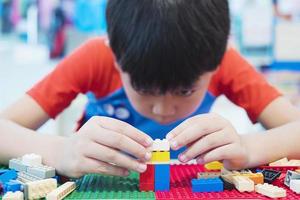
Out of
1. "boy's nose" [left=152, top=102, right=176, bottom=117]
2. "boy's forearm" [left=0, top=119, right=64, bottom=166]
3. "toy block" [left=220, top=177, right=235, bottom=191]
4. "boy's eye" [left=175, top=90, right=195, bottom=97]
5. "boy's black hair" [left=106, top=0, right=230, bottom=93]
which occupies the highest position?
"boy's black hair" [left=106, top=0, right=230, bottom=93]

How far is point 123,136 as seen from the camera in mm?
481

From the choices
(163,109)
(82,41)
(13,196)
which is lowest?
(13,196)

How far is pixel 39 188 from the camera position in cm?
44

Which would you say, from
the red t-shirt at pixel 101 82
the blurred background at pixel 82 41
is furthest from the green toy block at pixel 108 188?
the blurred background at pixel 82 41

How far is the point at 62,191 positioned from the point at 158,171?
97 millimetres

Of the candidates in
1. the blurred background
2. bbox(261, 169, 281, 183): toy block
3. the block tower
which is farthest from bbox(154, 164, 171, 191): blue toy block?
the blurred background

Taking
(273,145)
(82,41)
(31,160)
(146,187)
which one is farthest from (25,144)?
(82,41)

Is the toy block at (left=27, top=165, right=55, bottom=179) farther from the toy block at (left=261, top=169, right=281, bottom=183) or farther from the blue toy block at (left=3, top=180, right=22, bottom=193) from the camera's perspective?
the toy block at (left=261, top=169, right=281, bottom=183)

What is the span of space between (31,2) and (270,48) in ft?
3.08

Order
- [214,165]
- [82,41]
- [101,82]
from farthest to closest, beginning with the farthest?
[82,41] < [101,82] < [214,165]

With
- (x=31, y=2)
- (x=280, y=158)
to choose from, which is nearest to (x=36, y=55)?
(x=31, y=2)

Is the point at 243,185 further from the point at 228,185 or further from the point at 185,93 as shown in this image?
the point at 185,93

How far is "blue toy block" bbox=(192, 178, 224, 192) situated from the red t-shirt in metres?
0.36

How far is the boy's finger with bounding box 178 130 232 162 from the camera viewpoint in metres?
0.50
